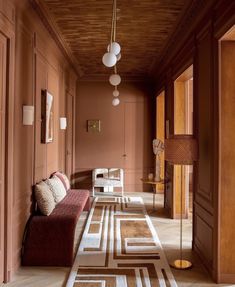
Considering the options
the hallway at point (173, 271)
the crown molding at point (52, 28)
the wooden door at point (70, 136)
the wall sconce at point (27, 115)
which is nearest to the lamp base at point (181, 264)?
the hallway at point (173, 271)

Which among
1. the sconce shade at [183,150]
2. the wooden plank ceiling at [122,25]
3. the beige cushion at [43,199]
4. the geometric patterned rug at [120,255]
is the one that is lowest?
the geometric patterned rug at [120,255]

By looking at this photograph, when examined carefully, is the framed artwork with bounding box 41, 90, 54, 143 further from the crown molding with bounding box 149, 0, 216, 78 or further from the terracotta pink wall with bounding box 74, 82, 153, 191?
the terracotta pink wall with bounding box 74, 82, 153, 191

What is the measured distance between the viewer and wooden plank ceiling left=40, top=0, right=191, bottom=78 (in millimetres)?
4164

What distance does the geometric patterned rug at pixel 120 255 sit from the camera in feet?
10.8

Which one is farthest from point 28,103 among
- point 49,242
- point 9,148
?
point 49,242

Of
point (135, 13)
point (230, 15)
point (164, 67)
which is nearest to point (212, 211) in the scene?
point (230, 15)

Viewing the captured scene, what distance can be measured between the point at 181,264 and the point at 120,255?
0.74 meters

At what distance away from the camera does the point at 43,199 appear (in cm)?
407

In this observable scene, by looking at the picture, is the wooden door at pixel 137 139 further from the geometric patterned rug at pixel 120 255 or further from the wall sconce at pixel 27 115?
the wall sconce at pixel 27 115

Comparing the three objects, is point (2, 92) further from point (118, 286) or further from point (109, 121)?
point (109, 121)

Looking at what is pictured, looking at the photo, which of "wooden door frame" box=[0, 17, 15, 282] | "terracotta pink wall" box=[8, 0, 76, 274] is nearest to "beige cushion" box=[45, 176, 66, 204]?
"terracotta pink wall" box=[8, 0, 76, 274]

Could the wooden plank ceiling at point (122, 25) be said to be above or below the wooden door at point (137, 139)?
above

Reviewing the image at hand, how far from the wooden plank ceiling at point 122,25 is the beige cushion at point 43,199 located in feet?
7.36

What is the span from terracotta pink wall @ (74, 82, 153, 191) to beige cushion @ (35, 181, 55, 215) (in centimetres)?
468
